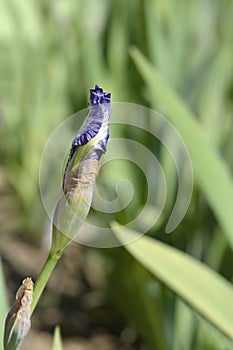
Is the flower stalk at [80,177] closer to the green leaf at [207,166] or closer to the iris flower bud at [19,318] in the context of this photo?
the iris flower bud at [19,318]

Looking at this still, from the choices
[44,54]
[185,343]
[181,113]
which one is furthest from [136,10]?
[185,343]

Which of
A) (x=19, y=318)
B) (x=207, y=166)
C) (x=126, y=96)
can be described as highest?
(x=126, y=96)

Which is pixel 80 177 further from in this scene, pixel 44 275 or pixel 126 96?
pixel 126 96

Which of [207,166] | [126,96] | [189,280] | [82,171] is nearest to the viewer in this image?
[82,171]

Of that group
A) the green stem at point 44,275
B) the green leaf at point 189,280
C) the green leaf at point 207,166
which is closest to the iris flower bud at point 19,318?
the green stem at point 44,275

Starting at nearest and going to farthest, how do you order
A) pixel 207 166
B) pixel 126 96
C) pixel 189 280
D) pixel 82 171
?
pixel 82 171 → pixel 189 280 → pixel 207 166 → pixel 126 96

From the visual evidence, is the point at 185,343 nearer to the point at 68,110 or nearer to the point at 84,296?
the point at 84,296

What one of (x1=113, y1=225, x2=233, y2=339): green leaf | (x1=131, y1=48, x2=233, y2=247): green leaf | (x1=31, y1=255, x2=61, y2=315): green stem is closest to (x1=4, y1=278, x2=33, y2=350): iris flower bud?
(x1=31, y1=255, x2=61, y2=315): green stem

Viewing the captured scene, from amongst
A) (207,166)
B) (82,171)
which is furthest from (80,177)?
(207,166)

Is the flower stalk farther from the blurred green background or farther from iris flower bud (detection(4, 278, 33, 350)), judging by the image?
the blurred green background
